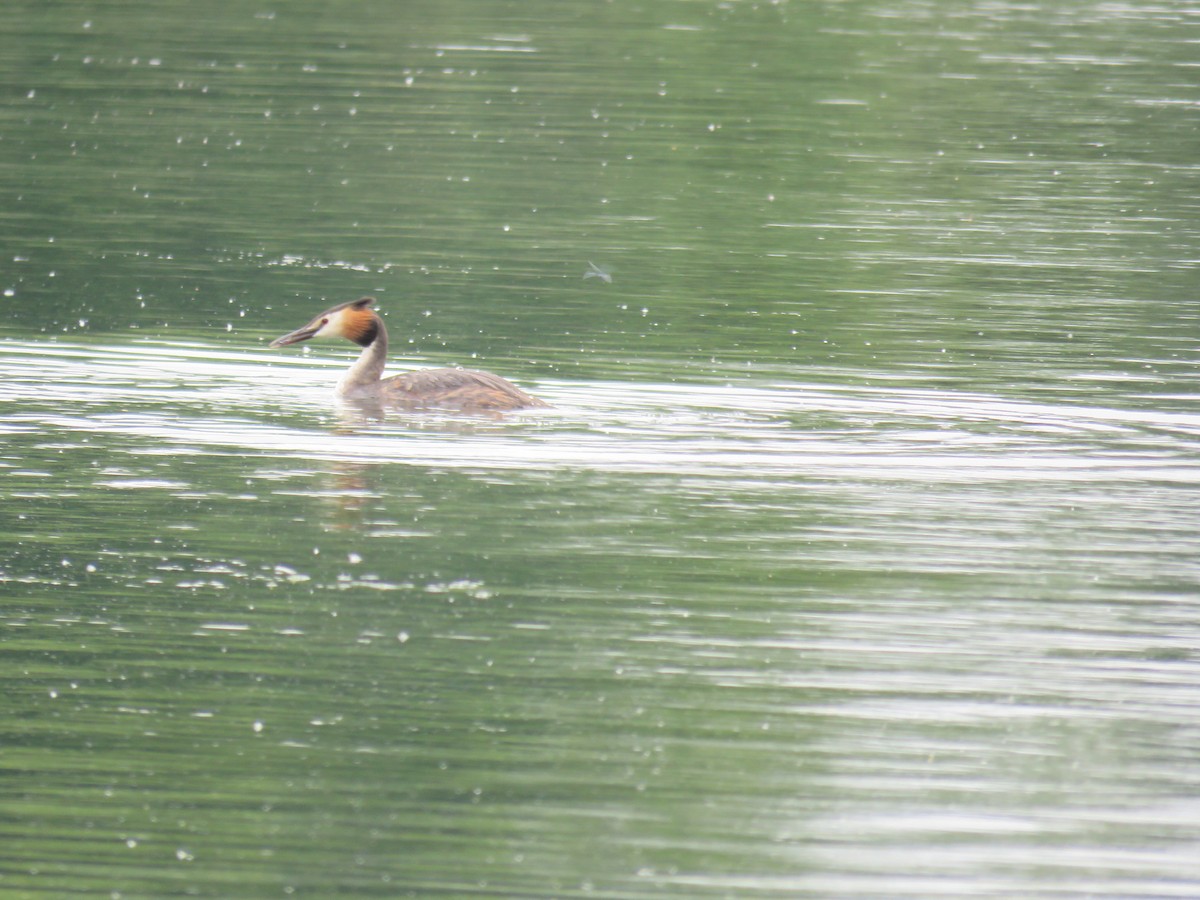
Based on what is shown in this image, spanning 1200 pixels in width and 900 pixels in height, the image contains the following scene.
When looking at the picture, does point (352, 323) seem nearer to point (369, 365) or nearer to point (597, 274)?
point (369, 365)

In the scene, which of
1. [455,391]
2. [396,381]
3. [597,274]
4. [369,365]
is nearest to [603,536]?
[455,391]

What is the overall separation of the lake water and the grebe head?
0.45 metres

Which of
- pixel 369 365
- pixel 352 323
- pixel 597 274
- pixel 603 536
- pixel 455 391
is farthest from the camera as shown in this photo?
pixel 597 274

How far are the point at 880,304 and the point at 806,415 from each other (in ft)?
14.9

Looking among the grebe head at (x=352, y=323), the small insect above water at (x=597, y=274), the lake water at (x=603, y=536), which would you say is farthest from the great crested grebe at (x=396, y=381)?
the small insect above water at (x=597, y=274)

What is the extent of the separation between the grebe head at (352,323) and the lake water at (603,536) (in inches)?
17.9

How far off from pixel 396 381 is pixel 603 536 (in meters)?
3.64

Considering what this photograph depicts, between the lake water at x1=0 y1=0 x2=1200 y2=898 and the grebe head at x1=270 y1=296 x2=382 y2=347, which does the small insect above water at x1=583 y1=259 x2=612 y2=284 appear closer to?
the lake water at x1=0 y1=0 x2=1200 y2=898

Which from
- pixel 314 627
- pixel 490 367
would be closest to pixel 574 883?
pixel 314 627

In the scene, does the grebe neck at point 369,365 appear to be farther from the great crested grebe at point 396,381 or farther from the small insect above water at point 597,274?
the small insect above water at point 597,274

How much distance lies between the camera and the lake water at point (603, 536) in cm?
767

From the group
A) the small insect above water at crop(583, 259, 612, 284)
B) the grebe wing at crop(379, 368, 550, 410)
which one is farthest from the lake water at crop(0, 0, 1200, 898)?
the small insect above water at crop(583, 259, 612, 284)

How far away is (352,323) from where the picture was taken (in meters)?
15.3

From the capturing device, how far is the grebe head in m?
15.3
